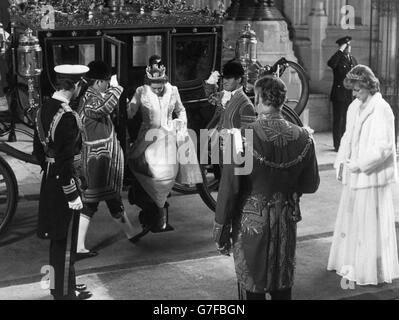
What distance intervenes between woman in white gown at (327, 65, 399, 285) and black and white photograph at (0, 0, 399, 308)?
1 cm

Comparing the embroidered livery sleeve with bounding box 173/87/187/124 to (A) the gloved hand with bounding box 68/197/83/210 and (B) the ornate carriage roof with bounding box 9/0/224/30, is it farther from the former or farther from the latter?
(A) the gloved hand with bounding box 68/197/83/210

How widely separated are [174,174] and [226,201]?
2662mm

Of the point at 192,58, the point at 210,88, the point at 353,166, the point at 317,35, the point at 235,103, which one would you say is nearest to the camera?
the point at 353,166

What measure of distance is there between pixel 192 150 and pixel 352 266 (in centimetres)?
198

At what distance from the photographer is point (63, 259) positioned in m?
5.32

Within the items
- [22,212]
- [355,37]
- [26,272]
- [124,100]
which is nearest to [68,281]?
[26,272]

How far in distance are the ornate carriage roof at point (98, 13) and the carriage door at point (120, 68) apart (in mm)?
221

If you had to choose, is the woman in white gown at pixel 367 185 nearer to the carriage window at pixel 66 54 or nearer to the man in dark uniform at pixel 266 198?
A: the man in dark uniform at pixel 266 198

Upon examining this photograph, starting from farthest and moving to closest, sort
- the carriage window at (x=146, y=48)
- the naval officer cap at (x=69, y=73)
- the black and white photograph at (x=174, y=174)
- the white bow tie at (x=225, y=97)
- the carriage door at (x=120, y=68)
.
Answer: the carriage window at (x=146, y=48) → the white bow tie at (x=225, y=97) → the carriage door at (x=120, y=68) → the naval officer cap at (x=69, y=73) → the black and white photograph at (x=174, y=174)

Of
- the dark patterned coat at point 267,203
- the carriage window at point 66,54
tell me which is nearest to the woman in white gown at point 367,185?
the dark patterned coat at point 267,203

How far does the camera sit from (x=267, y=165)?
428 cm

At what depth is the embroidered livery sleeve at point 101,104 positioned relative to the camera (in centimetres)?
621

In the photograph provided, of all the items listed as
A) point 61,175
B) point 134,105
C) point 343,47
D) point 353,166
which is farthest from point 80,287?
point 343,47

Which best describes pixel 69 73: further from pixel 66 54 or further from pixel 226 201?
pixel 66 54
